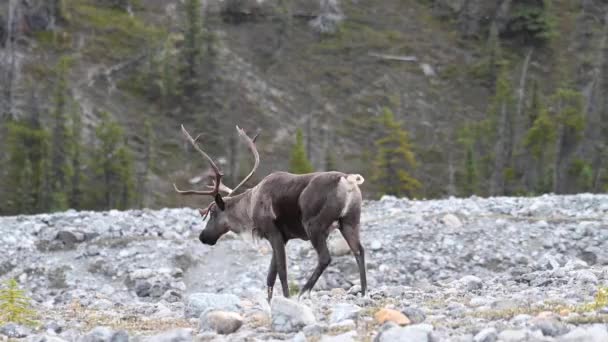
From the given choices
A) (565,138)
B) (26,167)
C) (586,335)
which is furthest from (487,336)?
(565,138)

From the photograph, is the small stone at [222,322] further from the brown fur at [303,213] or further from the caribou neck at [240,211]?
the caribou neck at [240,211]

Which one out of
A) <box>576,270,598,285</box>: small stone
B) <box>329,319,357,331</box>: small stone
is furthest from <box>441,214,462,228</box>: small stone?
<box>329,319,357,331</box>: small stone

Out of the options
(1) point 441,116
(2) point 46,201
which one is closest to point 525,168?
(1) point 441,116

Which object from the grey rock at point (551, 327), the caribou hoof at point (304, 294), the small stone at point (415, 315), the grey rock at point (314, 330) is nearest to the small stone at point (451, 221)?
the caribou hoof at point (304, 294)

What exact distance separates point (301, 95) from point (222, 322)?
64.3m

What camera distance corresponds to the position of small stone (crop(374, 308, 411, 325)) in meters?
8.19

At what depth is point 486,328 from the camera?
7.55 metres

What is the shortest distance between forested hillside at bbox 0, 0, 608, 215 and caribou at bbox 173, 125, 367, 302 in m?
37.1

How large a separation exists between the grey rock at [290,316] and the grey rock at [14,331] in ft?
9.06

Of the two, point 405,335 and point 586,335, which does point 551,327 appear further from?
point 405,335

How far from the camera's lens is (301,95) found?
7262cm

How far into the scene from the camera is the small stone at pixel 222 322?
8719mm

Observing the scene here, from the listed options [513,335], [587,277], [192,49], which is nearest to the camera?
[513,335]

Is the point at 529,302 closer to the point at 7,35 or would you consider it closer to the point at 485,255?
the point at 485,255
